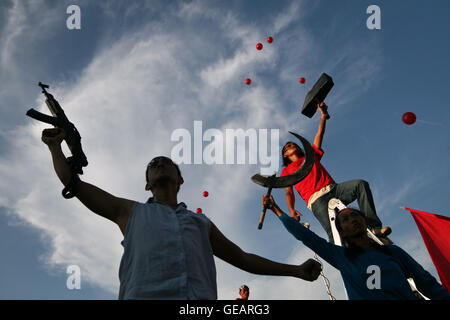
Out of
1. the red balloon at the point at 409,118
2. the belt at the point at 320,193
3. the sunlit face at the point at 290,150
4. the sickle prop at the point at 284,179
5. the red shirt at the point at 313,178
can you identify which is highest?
the red balloon at the point at 409,118

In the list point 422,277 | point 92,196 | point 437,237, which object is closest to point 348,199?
point 437,237

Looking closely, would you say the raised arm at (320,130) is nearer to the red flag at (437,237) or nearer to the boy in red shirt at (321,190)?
the boy in red shirt at (321,190)

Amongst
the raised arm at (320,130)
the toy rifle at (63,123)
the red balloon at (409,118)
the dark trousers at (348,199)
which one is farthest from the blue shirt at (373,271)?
the red balloon at (409,118)

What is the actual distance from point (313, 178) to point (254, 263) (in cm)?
311

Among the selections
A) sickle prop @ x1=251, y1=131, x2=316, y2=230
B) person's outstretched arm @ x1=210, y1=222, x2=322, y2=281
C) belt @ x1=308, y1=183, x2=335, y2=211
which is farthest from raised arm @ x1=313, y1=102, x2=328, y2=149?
person's outstretched arm @ x1=210, y1=222, x2=322, y2=281

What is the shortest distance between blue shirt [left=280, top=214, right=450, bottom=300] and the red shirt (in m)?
2.28

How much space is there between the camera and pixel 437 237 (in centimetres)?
586

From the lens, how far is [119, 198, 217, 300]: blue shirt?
1921mm

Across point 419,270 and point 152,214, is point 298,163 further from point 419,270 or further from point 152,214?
point 152,214

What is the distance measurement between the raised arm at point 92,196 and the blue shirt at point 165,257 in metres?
0.11

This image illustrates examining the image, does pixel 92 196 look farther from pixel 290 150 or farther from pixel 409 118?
pixel 409 118

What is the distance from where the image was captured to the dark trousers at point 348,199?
4.99 m

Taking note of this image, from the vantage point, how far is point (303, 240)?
3.12 m
